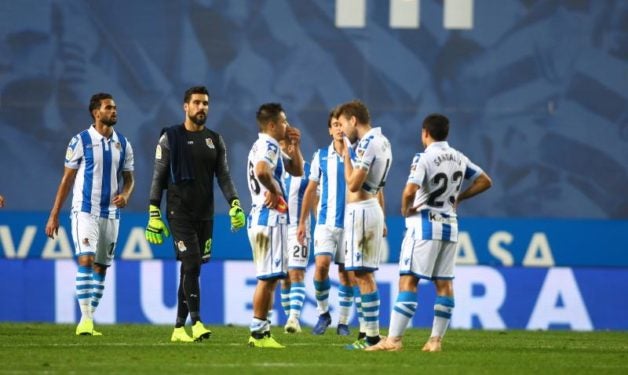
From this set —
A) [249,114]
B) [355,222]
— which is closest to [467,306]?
[249,114]

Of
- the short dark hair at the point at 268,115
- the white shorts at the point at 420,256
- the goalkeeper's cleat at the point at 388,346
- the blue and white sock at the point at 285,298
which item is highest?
the short dark hair at the point at 268,115

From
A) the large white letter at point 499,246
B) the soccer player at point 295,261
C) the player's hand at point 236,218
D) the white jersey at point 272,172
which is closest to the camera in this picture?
the white jersey at point 272,172

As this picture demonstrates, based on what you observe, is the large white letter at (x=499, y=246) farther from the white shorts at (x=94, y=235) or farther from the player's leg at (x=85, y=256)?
the player's leg at (x=85, y=256)

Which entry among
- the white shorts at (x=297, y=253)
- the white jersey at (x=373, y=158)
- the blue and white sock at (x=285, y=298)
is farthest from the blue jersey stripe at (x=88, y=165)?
the white jersey at (x=373, y=158)

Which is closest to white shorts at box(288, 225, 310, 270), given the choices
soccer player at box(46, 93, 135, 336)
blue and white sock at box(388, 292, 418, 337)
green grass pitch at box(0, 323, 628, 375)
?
green grass pitch at box(0, 323, 628, 375)

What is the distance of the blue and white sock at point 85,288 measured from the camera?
13.7m

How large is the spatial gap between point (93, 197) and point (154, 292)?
395 cm

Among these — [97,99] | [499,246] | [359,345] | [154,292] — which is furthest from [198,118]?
[499,246]

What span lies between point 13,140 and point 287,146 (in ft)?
20.9

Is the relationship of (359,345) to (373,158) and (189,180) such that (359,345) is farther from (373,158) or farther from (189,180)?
(189,180)

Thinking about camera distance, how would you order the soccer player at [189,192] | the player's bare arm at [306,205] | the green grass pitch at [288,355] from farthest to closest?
the player's bare arm at [306,205]
the soccer player at [189,192]
the green grass pitch at [288,355]

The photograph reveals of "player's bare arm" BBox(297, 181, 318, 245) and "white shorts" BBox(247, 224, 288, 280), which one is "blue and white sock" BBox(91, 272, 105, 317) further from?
"white shorts" BBox(247, 224, 288, 280)

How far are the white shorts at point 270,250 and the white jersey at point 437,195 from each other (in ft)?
3.27

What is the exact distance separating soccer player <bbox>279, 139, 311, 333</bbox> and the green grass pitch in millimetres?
449
